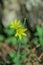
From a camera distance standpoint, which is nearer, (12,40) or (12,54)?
(12,54)

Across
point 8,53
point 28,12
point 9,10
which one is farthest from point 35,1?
point 8,53

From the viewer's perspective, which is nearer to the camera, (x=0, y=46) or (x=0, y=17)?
(x=0, y=46)

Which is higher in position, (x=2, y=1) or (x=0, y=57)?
(x=2, y=1)

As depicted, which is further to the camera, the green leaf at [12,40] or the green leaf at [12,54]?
the green leaf at [12,40]

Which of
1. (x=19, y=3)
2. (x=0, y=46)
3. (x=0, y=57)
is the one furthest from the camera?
(x=19, y=3)

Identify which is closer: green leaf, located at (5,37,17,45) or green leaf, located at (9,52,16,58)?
green leaf, located at (9,52,16,58)

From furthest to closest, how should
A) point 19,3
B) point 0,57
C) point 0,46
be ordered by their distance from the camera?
point 19,3 < point 0,46 < point 0,57

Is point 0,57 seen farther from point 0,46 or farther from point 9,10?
point 9,10

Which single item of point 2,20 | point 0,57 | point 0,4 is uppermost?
point 0,4

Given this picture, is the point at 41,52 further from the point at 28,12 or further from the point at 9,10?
the point at 9,10
